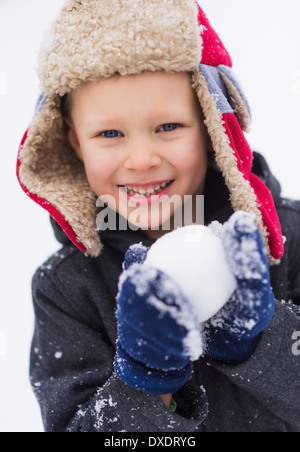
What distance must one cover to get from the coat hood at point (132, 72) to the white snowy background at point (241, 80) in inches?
38.1

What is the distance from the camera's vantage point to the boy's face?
2.52 feet

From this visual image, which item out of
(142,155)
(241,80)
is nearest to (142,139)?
(142,155)

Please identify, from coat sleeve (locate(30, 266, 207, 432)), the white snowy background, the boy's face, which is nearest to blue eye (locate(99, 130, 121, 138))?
the boy's face

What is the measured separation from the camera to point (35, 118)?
90 centimetres

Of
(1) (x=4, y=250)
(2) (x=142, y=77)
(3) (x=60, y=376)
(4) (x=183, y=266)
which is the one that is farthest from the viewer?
(1) (x=4, y=250)

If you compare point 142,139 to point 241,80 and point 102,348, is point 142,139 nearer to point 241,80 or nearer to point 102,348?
point 102,348

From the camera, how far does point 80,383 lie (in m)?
0.92

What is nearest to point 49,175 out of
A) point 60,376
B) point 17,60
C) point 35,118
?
point 35,118

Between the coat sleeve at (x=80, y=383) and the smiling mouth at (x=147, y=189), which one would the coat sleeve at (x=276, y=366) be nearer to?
the coat sleeve at (x=80, y=383)

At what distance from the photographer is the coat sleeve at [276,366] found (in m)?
0.75

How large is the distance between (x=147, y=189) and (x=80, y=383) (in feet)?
1.44

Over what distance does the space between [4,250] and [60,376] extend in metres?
1.02

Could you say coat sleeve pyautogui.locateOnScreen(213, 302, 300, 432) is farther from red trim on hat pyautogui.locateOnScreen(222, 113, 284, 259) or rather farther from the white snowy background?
the white snowy background
